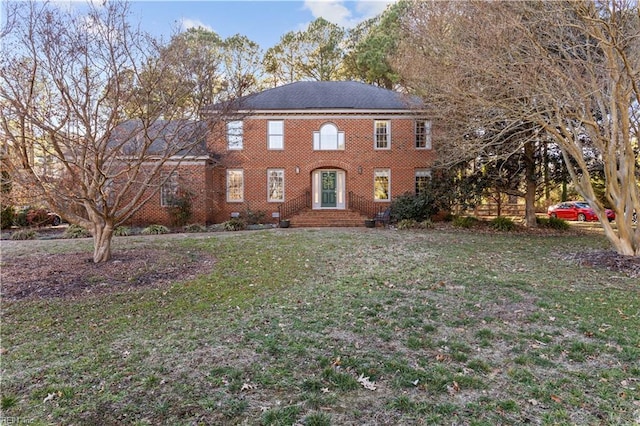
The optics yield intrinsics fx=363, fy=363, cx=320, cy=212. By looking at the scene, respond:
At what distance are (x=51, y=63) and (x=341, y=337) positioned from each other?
6.74 m

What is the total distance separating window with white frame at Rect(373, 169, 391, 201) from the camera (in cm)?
1827

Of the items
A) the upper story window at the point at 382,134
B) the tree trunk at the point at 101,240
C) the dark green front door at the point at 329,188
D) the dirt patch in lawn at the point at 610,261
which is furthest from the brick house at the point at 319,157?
the tree trunk at the point at 101,240

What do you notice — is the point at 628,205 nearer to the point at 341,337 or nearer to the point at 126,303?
the point at 341,337

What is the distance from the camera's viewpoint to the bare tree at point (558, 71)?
7281 millimetres

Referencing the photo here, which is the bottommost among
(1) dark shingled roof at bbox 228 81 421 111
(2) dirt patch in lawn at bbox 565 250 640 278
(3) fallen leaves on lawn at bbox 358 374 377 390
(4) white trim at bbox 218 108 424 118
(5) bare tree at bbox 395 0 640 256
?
(3) fallen leaves on lawn at bbox 358 374 377 390

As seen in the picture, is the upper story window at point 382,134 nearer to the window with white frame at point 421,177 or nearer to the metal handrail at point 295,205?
the window with white frame at point 421,177

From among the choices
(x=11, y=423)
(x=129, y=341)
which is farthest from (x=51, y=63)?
(x=11, y=423)

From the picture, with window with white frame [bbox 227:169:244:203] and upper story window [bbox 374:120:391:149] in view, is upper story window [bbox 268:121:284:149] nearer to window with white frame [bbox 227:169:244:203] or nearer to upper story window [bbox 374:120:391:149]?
window with white frame [bbox 227:169:244:203]

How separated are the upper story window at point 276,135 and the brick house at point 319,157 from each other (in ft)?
0.06

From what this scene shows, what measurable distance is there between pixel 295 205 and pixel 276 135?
3.62 metres

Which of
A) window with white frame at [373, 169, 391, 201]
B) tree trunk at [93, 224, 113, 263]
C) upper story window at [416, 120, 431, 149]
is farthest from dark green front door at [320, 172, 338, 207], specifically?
tree trunk at [93, 224, 113, 263]

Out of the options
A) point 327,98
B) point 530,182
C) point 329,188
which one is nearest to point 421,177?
point 329,188

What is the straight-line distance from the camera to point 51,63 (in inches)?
250

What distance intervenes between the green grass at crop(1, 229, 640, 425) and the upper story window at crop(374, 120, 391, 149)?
11.8 metres
